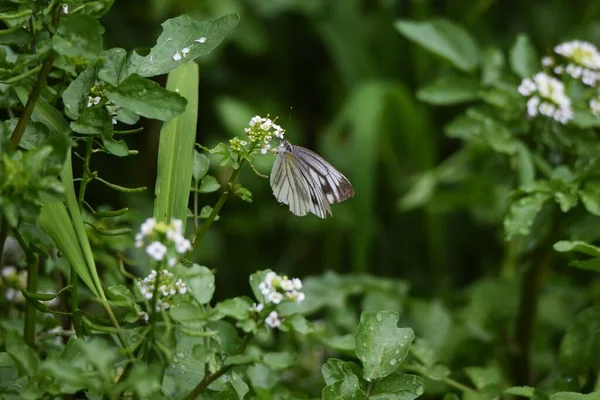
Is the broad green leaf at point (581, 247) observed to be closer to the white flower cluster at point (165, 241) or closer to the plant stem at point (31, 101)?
the white flower cluster at point (165, 241)

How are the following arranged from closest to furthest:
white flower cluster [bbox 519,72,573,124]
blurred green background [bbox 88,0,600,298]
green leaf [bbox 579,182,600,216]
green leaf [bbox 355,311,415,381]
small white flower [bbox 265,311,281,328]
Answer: small white flower [bbox 265,311,281,328]
green leaf [bbox 355,311,415,381]
green leaf [bbox 579,182,600,216]
white flower cluster [bbox 519,72,573,124]
blurred green background [bbox 88,0,600,298]

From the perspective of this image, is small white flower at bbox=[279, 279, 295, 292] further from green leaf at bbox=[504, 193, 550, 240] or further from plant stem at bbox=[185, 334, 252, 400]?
green leaf at bbox=[504, 193, 550, 240]

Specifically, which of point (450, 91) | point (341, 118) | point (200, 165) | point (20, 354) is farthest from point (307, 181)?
point (341, 118)

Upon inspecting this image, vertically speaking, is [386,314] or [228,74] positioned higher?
[228,74]

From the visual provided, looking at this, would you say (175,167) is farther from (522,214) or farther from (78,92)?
(522,214)

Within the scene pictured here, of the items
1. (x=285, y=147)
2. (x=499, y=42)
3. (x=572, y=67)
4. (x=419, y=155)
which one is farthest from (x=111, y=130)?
(x=499, y=42)

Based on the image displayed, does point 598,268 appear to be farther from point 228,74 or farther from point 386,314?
point 228,74

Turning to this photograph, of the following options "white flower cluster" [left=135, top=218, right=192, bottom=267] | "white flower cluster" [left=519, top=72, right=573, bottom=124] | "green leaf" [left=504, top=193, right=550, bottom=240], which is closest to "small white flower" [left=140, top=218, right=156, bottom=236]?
"white flower cluster" [left=135, top=218, right=192, bottom=267]
